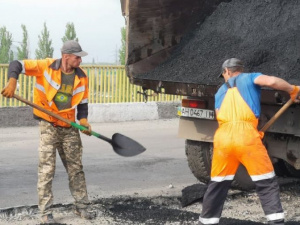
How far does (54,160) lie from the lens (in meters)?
6.37

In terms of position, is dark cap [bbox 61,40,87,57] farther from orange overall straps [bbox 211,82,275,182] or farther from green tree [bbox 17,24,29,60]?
green tree [bbox 17,24,29,60]

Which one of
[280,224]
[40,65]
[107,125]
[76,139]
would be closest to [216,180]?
[280,224]

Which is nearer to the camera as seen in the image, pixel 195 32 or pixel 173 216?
pixel 173 216

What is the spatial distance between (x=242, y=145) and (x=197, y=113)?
173 centimetres

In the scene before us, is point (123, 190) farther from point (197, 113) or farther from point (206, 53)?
point (206, 53)

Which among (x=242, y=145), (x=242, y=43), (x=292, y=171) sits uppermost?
(x=242, y=43)

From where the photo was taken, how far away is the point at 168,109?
1540cm

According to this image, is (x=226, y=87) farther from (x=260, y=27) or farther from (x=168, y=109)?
(x=168, y=109)

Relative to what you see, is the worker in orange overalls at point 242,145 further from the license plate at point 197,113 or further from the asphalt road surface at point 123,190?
the license plate at point 197,113

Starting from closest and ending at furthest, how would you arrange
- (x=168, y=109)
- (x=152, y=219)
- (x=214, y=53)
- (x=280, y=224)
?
(x=280, y=224)
(x=152, y=219)
(x=214, y=53)
(x=168, y=109)

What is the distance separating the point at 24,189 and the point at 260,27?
119 inches

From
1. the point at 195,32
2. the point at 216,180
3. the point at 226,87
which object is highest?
the point at 195,32

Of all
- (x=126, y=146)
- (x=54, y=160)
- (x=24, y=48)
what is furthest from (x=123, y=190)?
(x=24, y=48)

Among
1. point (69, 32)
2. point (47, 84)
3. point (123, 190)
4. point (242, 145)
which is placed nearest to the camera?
point (242, 145)
